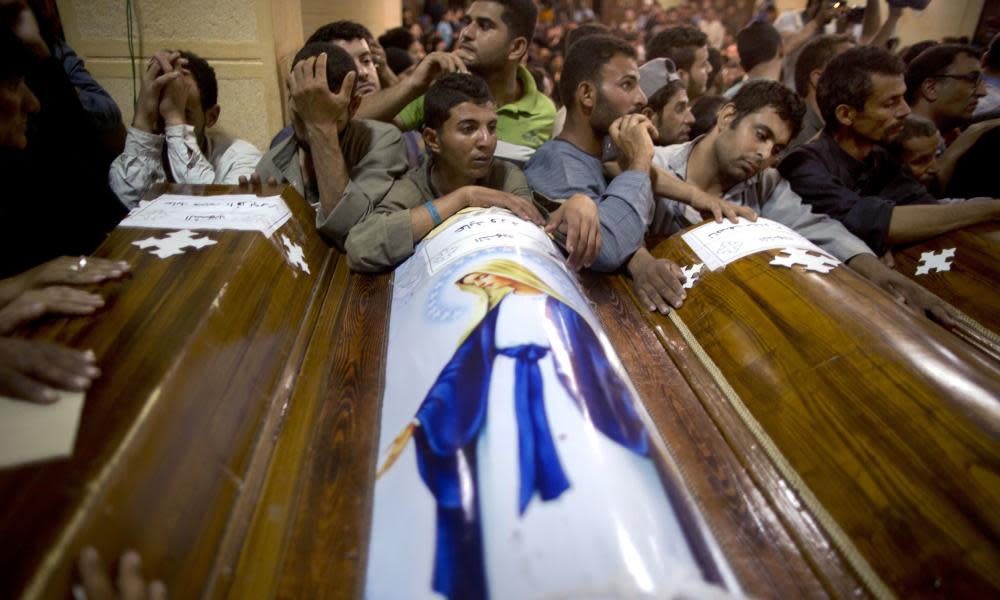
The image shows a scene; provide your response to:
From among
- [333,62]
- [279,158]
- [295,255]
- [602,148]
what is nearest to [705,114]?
[602,148]

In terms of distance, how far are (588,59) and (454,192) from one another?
78cm

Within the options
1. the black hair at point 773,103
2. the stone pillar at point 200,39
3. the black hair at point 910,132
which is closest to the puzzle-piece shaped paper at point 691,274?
the black hair at point 773,103

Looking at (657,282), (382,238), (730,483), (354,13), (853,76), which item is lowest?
(730,483)

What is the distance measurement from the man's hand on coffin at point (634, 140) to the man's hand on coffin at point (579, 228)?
29 cm

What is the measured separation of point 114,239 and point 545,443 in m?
1.15

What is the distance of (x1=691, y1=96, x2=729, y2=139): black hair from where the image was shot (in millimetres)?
2758

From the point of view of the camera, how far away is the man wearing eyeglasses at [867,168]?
1785 millimetres

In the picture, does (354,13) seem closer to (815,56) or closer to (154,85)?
(154,85)

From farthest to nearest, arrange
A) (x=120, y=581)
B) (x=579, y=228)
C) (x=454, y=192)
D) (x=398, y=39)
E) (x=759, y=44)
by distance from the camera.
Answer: (x=398, y=39) → (x=759, y=44) → (x=454, y=192) → (x=579, y=228) → (x=120, y=581)

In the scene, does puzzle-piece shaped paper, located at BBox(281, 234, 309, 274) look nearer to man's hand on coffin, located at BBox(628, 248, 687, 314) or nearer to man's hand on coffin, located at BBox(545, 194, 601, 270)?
man's hand on coffin, located at BBox(545, 194, 601, 270)

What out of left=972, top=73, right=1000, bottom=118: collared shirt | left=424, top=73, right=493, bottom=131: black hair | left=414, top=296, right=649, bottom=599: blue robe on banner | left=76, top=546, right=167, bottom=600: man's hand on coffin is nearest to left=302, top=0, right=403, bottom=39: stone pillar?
left=424, top=73, right=493, bottom=131: black hair

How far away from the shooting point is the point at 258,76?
2387 millimetres

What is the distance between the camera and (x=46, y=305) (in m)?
0.98

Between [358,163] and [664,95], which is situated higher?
[664,95]
